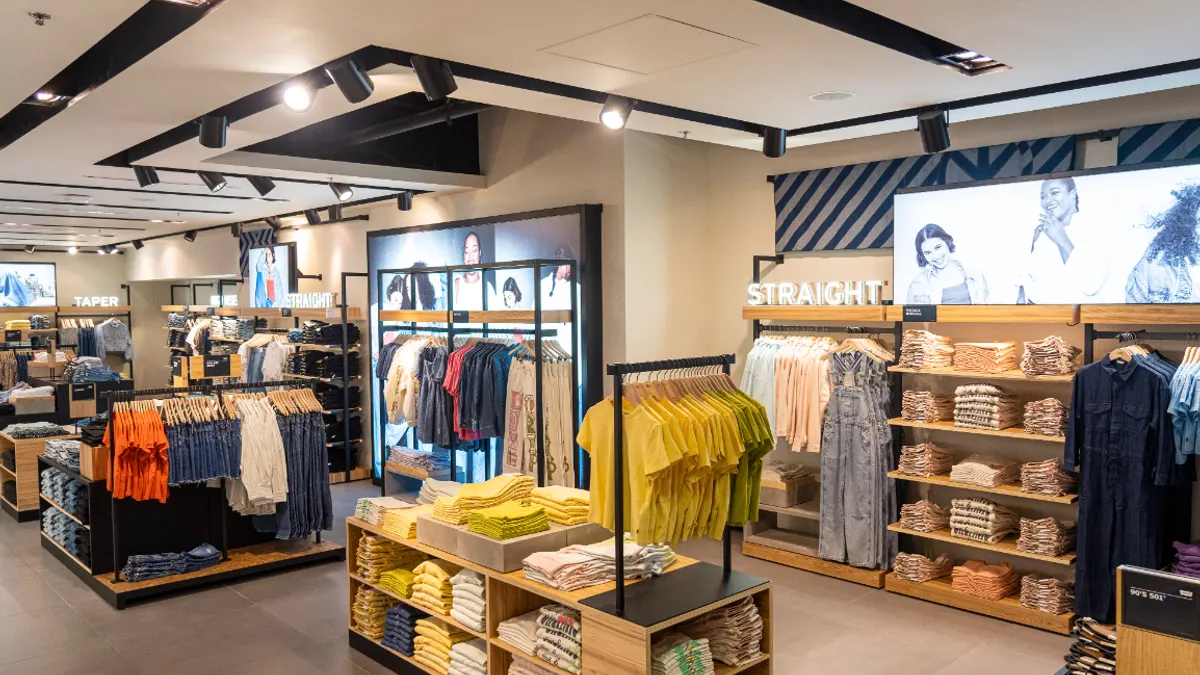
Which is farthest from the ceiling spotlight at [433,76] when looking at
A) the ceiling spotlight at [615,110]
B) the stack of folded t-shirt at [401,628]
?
the stack of folded t-shirt at [401,628]

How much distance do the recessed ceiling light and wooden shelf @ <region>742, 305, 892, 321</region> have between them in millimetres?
1809

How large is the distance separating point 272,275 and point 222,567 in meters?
6.39

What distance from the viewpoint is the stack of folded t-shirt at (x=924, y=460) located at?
6.16 m

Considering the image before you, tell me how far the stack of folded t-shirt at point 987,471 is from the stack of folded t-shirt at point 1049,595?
25.5 inches

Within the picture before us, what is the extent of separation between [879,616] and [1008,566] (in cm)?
94

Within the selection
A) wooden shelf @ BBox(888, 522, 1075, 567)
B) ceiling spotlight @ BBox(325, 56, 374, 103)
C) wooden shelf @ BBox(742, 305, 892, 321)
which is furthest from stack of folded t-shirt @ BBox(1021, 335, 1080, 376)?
ceiling spotlight @ BBox(325, 56, 374, 103)

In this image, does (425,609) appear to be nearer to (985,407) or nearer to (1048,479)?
(985,407)

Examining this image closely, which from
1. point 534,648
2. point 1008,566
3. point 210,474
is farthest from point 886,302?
point 210,474

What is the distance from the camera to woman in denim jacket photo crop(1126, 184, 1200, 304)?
519 cm

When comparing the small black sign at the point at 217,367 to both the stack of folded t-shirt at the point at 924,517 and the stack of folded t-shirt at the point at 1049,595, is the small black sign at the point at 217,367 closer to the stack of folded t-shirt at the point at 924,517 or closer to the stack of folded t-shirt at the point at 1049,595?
the stack of folded t-shirt at the point at 924,517

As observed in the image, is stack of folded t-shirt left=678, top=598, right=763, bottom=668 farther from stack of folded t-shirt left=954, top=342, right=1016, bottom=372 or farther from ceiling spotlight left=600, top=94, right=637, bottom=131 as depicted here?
stack of folded t-shirt left=954, top=342, right=1016, bottom=372

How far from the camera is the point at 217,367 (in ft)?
27.7

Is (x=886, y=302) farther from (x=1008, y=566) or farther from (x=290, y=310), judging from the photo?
(x=290, y=310)

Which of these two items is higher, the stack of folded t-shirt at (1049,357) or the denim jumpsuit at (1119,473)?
the stack of folded t-shirt at (1049,357)
